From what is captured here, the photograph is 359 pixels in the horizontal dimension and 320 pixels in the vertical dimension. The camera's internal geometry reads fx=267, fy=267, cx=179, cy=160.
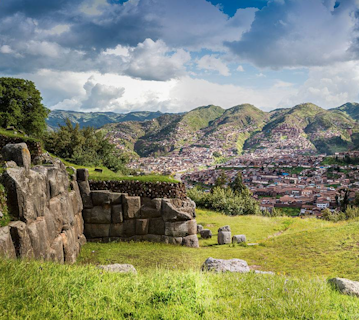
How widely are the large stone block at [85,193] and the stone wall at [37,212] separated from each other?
1500 millimetres

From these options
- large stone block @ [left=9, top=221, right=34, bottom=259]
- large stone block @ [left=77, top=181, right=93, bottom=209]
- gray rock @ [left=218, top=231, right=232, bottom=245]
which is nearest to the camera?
large stone block @ [left=9, top=221, right=34, bottom=259]

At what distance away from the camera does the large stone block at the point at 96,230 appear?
A: 548 inches

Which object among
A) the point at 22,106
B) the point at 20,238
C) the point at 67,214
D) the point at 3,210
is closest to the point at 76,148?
the point at 22,106

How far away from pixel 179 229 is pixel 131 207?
9.26ft

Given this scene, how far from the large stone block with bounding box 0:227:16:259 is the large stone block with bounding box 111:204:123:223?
303 inches

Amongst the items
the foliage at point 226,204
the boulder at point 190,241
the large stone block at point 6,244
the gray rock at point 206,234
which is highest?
the large stone block at point 6,244

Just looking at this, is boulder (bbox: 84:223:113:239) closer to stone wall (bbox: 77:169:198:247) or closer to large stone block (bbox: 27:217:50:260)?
stone wall (bbox: 77:169:198:247)

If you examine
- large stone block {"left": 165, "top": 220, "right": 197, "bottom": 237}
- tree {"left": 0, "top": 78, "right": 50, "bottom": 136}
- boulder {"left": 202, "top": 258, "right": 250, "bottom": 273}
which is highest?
tree {"left": 0, "top": 78, "right": 50, "bottom": 136}

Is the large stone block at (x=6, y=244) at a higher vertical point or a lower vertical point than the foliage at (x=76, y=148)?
lower

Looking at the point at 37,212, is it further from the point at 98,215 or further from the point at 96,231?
the point at 96,231

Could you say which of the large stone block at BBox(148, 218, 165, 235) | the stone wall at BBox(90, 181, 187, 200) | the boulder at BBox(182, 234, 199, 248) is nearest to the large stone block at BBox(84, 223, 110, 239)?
the stone wall at BBox(90, 181, 187, 200)

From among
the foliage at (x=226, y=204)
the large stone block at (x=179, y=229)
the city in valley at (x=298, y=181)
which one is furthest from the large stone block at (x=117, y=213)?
the city in valley at (x=298, y=181)

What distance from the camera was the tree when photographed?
24.1 m

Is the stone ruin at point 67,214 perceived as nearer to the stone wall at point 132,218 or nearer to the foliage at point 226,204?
the stone wall at point 132,218
